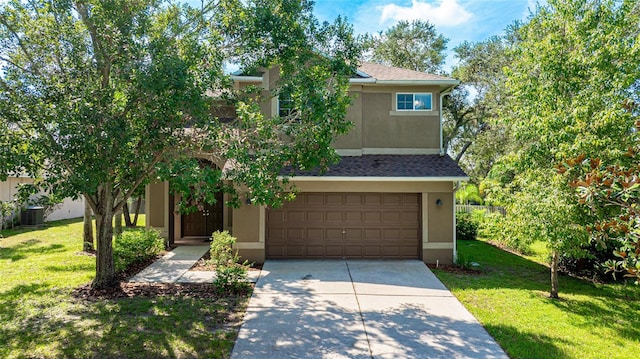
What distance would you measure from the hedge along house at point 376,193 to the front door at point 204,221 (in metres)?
4.60

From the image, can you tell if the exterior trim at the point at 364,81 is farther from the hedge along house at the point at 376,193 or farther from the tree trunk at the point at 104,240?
the tree trunk at the point at 104,240

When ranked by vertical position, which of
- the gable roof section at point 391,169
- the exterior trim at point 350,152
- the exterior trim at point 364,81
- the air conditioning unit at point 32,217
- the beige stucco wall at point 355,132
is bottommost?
the air conditioning unit at point 32,217

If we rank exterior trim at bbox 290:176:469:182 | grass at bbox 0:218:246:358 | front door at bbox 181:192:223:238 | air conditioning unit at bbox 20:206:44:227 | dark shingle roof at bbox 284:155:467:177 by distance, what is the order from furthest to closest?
air conditioning unit at bbox 20:206:44:227, front door at bbox 181:192:223:238, dark shingle roof at bbox 284:155:467:177, exterior trim at bbox 290:176:469:182, grass at bbox 0:218:246:358

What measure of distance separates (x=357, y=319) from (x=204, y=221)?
10306 mm

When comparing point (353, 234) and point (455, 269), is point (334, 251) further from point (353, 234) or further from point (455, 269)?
point (455, 269)

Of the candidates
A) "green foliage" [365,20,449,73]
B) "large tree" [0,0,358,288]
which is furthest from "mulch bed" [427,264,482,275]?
"green foliage" [365,20,449,73]

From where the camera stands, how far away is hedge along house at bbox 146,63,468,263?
37.9 ft

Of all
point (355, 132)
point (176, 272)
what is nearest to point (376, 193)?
point (355, 132)

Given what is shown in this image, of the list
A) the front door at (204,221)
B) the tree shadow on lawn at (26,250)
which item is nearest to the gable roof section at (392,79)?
the front door at (204,221)

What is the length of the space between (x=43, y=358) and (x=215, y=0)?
781cm

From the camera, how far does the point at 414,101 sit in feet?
42.0

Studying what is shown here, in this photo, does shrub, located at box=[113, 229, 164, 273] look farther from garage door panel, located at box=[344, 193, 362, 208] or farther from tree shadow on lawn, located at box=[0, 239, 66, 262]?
garage door panel, located at box=[344, 193, 362, 208]

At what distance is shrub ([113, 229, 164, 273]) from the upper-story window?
9027 mm

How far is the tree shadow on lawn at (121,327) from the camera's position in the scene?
224 inches
